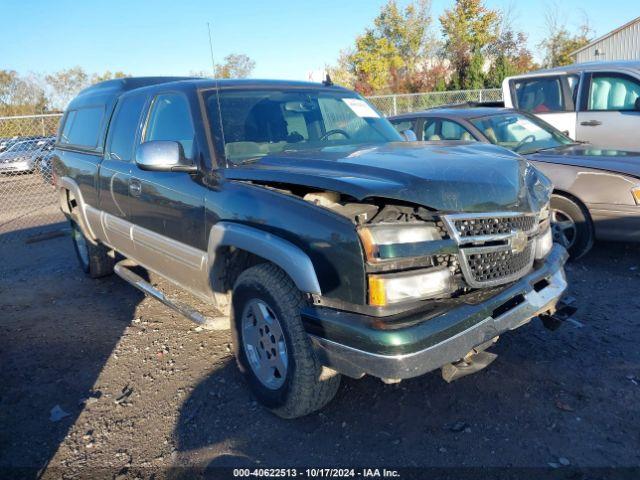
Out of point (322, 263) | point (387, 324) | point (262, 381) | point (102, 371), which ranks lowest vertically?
point (102, 371)

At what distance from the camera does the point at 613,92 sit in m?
6.97

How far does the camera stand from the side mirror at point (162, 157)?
3201mm

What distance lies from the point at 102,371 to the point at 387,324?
255cm

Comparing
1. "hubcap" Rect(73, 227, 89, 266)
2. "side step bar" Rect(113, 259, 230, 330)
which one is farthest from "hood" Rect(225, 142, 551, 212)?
"hubcap" Rect(73, 227, 89, 266)

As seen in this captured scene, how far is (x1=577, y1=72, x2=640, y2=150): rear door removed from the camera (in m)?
6.73

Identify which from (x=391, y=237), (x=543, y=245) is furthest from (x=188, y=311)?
(x=543, y=245)

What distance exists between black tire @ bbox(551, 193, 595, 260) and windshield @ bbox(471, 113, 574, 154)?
36.3 inches

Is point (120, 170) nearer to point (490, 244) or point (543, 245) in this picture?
point (490, 244)

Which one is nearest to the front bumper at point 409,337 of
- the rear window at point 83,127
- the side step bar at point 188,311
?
the side step bar at point 188,311

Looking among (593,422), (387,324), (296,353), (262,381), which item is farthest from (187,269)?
(593,422)

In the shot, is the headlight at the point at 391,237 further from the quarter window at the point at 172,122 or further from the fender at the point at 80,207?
the fender at the point at 80,207

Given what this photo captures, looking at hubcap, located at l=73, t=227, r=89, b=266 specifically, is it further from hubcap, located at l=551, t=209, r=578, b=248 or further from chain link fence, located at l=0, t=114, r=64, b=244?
hubcap, located at l=551, t=209, r=578, b=248

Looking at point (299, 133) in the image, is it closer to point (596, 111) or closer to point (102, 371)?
point (102, 371)

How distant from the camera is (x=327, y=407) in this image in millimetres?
3080
